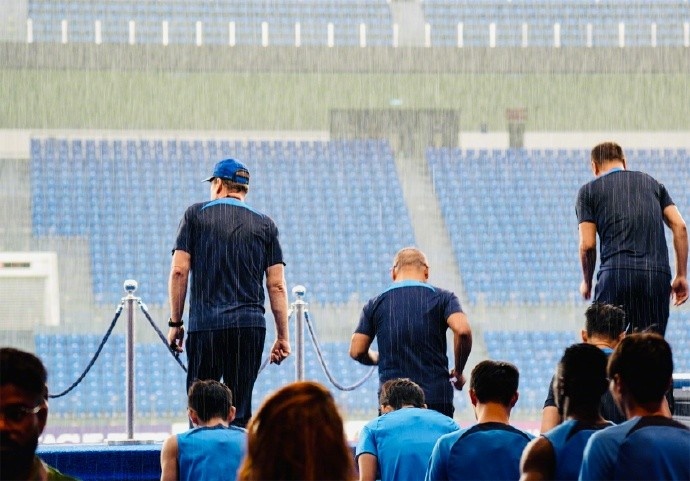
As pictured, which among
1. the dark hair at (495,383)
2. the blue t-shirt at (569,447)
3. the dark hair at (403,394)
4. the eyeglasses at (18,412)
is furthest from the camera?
the dark hair at (403,394)

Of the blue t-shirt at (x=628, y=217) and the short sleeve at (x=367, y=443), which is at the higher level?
the blue t-shirt at (x=628, y=217)

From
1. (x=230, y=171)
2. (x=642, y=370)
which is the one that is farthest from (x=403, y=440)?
(x=642, y=370)

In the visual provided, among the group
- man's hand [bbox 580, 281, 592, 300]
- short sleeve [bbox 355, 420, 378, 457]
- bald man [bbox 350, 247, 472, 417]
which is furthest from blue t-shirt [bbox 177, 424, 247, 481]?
man's hand [bbox 580, 281, 592, 300]

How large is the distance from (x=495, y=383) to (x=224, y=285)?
5.57 ft

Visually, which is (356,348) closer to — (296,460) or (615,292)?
(615,292)

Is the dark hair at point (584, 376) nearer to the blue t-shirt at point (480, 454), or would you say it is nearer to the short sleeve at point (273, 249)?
the blue t-shirt at point (480, 454)

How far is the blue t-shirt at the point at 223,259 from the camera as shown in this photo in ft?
14.2

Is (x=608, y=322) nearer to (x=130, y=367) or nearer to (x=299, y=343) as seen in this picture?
(x=130, y=367)

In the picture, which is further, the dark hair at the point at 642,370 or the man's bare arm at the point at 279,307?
the man's bare arm at the point at 279,307

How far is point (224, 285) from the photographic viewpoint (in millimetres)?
4344

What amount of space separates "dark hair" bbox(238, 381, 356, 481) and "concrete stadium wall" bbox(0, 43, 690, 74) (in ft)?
57.5

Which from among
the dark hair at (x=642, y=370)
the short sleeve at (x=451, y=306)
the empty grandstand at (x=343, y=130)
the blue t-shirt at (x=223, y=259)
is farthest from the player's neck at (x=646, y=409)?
the empty grandstand at (x=343, y=130)

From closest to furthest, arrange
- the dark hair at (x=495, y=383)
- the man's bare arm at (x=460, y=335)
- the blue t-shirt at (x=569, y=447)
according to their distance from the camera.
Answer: the blue t-shirt at (x=569, y=447)
the dark hair at (x=495, y=383)
the man's bare arm at (x=460, y=335)

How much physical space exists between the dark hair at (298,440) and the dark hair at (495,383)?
1.32m
